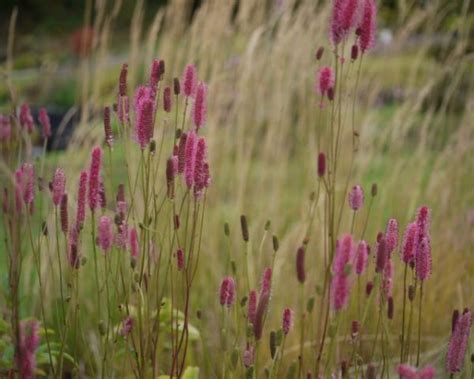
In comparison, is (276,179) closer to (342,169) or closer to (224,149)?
(224,149)

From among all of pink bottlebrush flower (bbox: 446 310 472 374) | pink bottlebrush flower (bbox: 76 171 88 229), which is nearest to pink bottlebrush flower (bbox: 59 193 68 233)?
pink bottlebrush flower (bbox: 76 171 88 229)

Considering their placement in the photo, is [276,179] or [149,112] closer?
Answer: [149,112]

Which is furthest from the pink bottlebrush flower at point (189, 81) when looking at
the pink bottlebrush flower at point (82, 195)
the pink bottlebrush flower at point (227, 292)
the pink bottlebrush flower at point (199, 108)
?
the pink bottlebrush flower at point (227, 292)

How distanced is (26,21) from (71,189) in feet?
70.5

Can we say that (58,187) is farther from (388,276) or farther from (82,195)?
(388,276)

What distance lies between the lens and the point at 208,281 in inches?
134

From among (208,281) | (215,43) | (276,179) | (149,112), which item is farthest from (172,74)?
(149,112)

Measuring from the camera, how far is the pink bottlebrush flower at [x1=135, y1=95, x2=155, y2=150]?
149cm

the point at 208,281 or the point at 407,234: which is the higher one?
the point at 407,234

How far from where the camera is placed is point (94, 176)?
1541 millimetres

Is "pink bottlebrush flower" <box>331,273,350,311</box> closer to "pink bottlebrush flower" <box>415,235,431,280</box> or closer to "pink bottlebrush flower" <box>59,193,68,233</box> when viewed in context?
"pink bottlebrush flower" <box>415,235,431,280</box>

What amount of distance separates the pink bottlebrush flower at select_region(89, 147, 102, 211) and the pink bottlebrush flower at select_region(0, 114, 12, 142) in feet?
0.64

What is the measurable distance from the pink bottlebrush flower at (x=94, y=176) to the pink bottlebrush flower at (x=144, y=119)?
0.08m

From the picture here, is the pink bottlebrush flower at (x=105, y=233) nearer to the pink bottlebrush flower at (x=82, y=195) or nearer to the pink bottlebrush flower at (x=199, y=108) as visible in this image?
the pink bottlebrush flower at (x=82, y=195)
